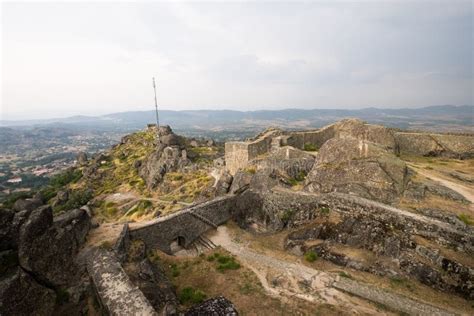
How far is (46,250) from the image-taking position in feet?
36.1

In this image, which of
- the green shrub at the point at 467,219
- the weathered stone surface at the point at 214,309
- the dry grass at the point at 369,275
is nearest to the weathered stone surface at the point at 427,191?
the green shrub at the point at 467,219

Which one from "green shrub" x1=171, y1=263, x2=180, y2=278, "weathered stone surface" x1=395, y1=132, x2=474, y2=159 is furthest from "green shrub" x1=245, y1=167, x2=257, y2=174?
"weathered stone surface" x1=395, y1=132, x2=474, y2=159

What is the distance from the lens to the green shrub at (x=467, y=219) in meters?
15.8

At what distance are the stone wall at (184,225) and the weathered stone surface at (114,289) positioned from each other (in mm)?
6643

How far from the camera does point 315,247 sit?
1841 centimetres

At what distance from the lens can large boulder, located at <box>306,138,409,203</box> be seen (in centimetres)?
1958

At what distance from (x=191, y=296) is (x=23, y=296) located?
7.02m

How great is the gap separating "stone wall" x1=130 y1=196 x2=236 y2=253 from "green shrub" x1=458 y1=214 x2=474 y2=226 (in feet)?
51.4

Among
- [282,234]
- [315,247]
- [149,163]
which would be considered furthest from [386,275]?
[149,163]

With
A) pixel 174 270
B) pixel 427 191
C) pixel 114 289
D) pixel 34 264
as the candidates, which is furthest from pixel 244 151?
pixel 34 264

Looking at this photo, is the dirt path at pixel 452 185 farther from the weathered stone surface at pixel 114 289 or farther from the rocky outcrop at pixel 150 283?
the weathered stone surface at pixel 114 289

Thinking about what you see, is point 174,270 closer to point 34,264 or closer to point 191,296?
point 191,296

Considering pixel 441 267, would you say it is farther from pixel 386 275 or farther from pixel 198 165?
pixel 198 165

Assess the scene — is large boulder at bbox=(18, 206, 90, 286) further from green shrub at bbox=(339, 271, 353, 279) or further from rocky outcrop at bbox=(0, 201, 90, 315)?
green shrub at bbox=(339, 271, 353, 279)
